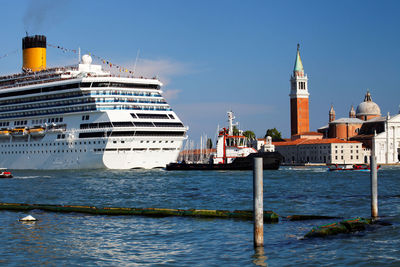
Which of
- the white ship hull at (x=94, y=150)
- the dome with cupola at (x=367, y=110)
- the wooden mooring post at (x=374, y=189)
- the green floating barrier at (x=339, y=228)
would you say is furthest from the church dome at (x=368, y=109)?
the green floating barrier at (x=339, y=228)

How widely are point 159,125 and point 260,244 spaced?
4118 centimetres

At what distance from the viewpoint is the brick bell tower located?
13750 cm

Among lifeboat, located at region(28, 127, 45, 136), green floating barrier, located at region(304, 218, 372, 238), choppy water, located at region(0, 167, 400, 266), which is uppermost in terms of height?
lifeboat, located at region(28, 127, 45, 136)

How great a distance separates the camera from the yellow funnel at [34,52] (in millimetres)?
75250

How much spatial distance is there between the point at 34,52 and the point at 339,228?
64.5 meters

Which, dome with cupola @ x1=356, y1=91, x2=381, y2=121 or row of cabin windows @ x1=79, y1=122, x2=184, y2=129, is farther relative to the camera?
dome with cupola @ x1=356, y1=91, x2=381, y2=121

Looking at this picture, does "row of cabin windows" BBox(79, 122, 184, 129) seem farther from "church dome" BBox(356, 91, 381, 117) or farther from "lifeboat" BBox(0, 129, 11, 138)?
"church dome" BBox(356, 91, 381, 117)

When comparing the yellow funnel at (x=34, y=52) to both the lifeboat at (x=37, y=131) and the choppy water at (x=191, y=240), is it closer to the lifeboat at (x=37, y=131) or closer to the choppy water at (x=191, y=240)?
the lifeboat at (x=37, y=131)

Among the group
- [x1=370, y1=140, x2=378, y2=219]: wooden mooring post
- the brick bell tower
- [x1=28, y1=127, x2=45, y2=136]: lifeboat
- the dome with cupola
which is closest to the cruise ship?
[x1=28, y1=127, x2=45, y2=136]: lifeboat

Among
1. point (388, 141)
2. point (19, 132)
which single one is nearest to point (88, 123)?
point (19, 132)

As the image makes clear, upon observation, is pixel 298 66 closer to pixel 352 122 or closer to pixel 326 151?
pixel 352 122

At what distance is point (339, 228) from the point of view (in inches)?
680

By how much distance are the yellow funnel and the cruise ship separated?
10.8 m

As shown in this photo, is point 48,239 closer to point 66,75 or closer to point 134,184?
point 134,184
